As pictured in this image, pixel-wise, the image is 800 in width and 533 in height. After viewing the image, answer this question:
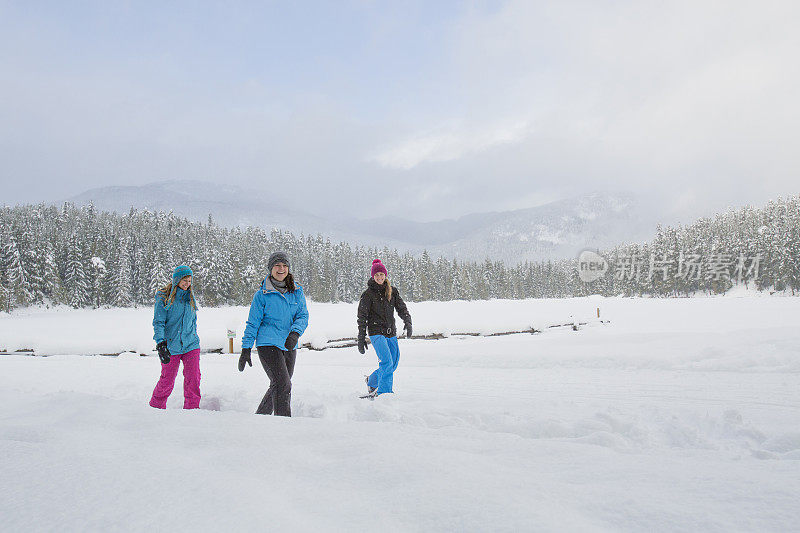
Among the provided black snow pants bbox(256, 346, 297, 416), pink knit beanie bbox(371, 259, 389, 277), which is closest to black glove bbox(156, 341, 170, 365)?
black snow pants bbox(256, 346, 297, 416)

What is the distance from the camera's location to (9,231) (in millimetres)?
57812

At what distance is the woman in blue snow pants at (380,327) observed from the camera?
707 cm

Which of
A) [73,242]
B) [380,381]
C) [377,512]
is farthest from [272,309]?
[73,242]

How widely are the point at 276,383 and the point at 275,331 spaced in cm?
63

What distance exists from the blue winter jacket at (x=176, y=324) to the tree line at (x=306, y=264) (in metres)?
59.1

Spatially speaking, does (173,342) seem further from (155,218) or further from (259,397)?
(155,218)

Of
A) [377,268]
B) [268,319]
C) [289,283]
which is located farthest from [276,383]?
[377,268]

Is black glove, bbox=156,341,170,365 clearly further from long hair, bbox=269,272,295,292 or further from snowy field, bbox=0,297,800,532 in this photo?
long hair, bbox=269,272,295,292

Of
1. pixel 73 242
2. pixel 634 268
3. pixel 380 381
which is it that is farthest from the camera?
pixel 634 268

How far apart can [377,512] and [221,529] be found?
59 centimetres

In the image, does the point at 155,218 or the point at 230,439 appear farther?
the point at 155,218

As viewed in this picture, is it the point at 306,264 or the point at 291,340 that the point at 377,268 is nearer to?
the point at 291,340

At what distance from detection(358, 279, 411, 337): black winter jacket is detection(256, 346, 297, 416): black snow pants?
6.56 ft

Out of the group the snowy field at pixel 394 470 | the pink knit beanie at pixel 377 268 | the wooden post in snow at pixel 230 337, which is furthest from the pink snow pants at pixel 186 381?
the wooden post in snow at pixel 230 337
